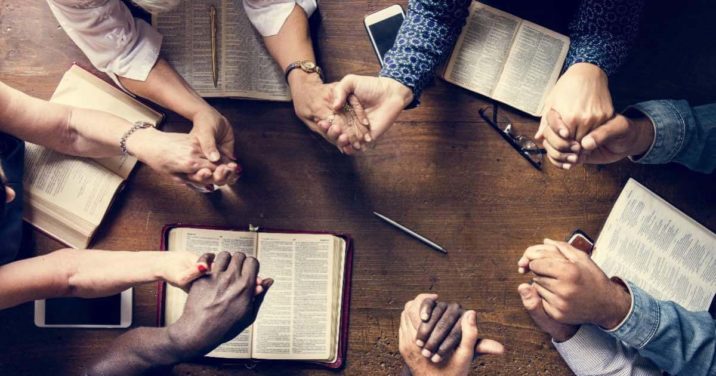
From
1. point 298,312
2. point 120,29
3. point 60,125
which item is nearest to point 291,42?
point 120,29

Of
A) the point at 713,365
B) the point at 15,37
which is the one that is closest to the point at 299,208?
the point at 15,37

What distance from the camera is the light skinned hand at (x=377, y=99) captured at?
5.16 feet

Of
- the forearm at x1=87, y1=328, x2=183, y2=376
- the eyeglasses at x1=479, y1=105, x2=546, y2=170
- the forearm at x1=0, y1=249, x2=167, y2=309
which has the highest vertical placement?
the eyeglasses at x1=479, y1=105, x2=546, y2=170

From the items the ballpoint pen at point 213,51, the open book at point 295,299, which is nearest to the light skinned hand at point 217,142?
the ballpoint pen at point 213,51

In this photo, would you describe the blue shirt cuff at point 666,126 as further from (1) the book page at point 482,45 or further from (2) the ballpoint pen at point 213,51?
(2) the ballpoint pen at point 213,51

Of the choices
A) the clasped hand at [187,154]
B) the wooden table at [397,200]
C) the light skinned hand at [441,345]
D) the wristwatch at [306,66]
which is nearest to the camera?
the light skinned hand at [441,345]

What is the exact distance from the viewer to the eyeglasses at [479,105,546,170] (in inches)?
69.7

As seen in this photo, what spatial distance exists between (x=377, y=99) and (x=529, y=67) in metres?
0.48

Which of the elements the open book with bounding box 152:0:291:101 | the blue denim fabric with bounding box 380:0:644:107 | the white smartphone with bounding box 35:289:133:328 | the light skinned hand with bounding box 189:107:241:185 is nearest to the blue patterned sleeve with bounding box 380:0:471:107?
the blue denim fabric with bounding box 380:0:644:107

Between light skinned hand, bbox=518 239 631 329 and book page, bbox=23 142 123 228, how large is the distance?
3.87ft

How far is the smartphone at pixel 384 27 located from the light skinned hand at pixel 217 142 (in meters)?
0.49

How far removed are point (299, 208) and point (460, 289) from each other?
20.5 inches

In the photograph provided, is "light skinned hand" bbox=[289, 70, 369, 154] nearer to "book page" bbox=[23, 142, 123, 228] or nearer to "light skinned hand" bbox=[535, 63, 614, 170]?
"light skinned hand" bbox=[535, 63, 614, 170]

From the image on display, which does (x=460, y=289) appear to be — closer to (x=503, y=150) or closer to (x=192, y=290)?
(x=503, y=150)
